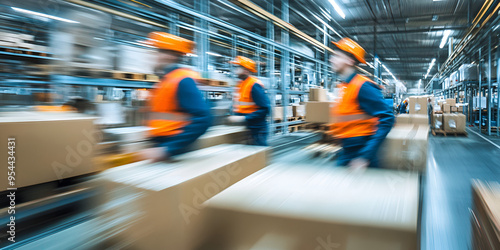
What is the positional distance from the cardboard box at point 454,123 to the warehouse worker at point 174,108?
10.5 meters

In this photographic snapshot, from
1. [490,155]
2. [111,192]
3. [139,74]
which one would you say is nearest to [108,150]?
[139,74]

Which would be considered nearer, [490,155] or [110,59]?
[110,59]

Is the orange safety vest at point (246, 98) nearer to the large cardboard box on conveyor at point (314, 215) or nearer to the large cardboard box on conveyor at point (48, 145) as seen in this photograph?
the large cardboard box on conveyor at point (48, 145)

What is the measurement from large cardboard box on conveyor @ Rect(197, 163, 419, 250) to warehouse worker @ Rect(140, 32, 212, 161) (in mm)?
1164

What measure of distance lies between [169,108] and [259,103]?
1858 millimetres

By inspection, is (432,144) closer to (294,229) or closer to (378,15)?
(378,15)

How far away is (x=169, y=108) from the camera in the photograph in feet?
7.30

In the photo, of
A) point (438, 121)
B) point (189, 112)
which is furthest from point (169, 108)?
point (438, 121)

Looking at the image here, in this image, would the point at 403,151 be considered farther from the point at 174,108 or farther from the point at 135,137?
the point at 135,137

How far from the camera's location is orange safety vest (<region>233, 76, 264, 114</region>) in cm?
397

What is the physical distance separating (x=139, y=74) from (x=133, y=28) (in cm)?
324

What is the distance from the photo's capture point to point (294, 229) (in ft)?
2.86

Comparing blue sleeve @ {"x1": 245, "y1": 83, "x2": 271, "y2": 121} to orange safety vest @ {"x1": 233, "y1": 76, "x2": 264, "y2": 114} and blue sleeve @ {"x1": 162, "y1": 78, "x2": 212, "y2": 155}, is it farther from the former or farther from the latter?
blue sleeve @ {"x1": 162, "y1": 78, "x2": 212, "y2": 155}

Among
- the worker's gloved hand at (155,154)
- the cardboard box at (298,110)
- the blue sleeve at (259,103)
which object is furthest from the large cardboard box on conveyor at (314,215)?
the cardboard box at (298,110)
